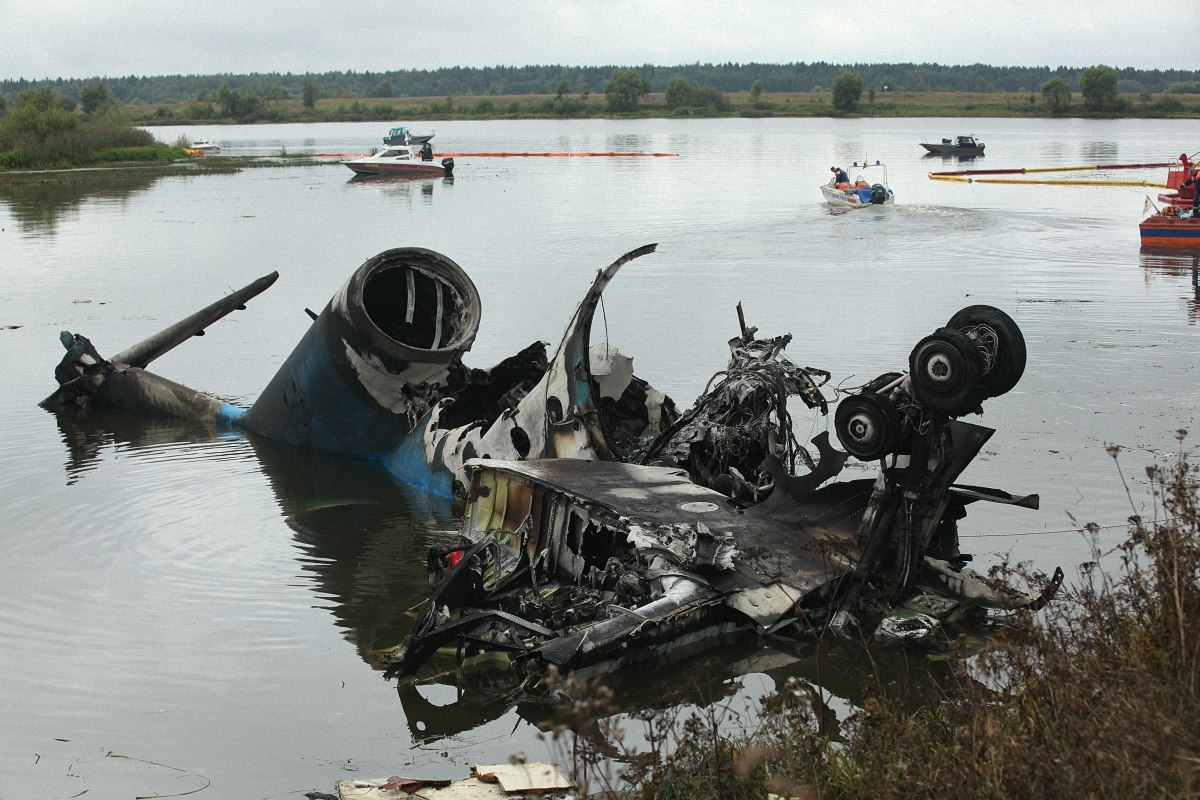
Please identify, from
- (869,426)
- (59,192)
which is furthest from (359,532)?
(59,192)

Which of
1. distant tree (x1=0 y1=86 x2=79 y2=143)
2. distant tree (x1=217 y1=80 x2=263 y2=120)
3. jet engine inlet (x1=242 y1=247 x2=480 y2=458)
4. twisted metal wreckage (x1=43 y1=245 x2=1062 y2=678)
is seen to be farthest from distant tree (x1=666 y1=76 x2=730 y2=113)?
twisted metal wreckage (x1=43 y1=245 x2=1062 y2=678)

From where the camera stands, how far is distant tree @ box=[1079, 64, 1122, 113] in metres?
134

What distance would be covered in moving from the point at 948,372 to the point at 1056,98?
141 metres

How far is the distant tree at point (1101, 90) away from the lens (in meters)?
134

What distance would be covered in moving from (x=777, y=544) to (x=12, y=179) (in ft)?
194

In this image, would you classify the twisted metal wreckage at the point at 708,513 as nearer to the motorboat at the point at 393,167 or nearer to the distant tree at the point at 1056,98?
the motorboat at the point at 393,167

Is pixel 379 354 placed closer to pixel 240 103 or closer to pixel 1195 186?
pixel 1195 186

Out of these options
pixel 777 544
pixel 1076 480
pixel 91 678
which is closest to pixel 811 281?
pixel 1076 480

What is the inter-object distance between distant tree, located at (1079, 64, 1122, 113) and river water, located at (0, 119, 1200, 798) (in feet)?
312

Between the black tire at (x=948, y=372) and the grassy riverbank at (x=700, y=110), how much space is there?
13433 centimetres

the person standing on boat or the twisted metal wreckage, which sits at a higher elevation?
the person standing on boat

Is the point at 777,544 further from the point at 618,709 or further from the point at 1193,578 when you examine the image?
the point at 1193,578

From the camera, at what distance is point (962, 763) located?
5008mm

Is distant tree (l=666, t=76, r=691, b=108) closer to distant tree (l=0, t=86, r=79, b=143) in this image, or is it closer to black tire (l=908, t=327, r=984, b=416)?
distant tree (l=0, t=86, r=79, b=143)
